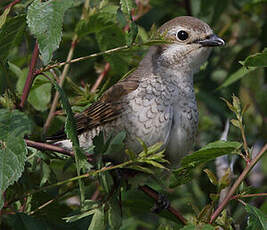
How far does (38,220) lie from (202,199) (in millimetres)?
1840

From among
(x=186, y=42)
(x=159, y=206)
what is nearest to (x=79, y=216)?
(x=159, y=206)

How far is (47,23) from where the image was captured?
76.6 inches

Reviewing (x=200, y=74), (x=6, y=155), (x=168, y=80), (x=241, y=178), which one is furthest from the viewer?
(x=200, y=74)

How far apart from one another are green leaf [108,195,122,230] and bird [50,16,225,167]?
0.76 ft

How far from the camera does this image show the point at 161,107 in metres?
2.92

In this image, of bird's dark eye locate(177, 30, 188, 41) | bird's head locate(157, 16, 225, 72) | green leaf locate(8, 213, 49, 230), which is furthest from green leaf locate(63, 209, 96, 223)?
bird's dark eye locate(177, 30, 188, 41)

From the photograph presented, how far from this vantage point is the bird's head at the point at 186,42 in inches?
129

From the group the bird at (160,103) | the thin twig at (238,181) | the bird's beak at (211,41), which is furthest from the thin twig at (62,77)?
the thin twig at (238,181)

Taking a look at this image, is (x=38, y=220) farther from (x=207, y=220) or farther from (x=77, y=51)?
(x=77, y=51)

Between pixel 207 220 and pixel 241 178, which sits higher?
pixel 241 178

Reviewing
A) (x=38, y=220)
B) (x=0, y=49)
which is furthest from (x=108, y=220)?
(x=0, y=49)

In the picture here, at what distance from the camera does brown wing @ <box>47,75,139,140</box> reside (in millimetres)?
2973

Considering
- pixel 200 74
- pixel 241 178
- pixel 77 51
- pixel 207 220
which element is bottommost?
pixel 200 74

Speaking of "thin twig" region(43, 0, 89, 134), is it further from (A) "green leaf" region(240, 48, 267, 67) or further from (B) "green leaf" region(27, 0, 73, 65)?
(A) "green leaf" region(240, 48, 267, 67)
